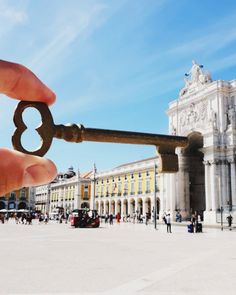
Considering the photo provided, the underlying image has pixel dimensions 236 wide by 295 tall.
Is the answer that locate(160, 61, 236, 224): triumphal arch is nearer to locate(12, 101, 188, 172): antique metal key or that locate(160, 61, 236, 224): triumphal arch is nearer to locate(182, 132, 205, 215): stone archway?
locate(182, 132, 205, 215): stone archway

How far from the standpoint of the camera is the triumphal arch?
43.2m

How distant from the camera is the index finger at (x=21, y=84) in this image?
2.11 meters

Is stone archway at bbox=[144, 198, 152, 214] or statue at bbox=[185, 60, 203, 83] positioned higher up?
statue at bbox=[185, 60, 203, 83]

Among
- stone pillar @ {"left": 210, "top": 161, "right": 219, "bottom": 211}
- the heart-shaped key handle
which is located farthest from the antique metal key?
stone pillar @ {"left": 210, "top": 161, "right": 219, "bottom": 211}

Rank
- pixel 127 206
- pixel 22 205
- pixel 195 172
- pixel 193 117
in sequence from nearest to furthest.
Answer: pixel 193 117
pixel 195 172
pixel 127 206
pixel 22 205

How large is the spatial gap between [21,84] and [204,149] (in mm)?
44299

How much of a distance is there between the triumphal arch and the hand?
128 feet

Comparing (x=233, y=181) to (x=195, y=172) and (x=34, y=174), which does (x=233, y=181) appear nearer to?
(x=195, y=172)

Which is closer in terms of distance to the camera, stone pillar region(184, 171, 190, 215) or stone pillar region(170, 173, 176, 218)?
stone pillar region(170, 173, 176, 218)

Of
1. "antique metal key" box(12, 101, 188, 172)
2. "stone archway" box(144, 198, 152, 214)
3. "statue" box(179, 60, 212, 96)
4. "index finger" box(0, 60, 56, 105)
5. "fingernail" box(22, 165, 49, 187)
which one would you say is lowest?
"stone archway" box(144, 198, 152, 214)

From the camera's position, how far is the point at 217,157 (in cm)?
4397

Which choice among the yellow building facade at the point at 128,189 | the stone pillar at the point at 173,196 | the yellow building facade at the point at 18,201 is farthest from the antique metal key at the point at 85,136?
the yellow building facade at the point at 18,201

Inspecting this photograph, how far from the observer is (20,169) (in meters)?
2.13

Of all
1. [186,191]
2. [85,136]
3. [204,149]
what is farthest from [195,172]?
[85,136]
